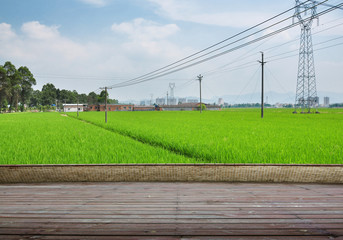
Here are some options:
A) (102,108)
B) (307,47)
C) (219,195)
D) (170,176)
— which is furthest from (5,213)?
(102,108)

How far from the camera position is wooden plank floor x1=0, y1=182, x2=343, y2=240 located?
3.59 m

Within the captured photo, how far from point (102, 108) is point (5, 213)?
113105 mm

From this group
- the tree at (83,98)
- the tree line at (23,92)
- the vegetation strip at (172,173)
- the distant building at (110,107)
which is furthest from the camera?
the tree at (83,98)

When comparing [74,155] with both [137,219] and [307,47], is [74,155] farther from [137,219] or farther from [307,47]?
[307,47]

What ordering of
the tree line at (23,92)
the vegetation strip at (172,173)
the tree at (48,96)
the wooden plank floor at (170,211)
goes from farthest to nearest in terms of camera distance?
the tree at (48,96)
the tree line at (23,92)
the vegetation strip at (172,173)
the wooden plank floor at (170,211)

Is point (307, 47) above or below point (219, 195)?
above

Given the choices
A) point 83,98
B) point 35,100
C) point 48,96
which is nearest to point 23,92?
point 48,96

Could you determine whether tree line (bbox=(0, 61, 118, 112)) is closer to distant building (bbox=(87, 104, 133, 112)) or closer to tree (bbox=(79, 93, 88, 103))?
tree (bbox=(79, 93, 88, 103))

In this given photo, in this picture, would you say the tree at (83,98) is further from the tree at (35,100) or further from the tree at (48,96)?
the tree at (48,96)

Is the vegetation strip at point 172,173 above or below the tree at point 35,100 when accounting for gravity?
below

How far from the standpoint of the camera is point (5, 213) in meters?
4.30

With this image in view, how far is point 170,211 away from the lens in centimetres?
431

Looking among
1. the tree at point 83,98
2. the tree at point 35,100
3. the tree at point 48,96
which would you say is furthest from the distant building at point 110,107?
the tree at point 83,98

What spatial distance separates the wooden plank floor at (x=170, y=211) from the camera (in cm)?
359
